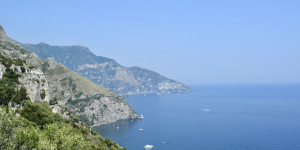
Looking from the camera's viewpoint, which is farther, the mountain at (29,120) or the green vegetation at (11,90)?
the green vegetation at (11,90)

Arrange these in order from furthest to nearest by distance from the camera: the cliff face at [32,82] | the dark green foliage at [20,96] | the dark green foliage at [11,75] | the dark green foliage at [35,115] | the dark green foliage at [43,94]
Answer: the dark green foliage at [43,94] → the cliff face at [32,82] → the dark green foliage at [11,75] → the dark green foliage at [20,96] → the dark green foliage at [35,115]

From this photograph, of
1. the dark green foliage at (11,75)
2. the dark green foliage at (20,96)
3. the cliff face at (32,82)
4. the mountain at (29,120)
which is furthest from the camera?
the cliff face at (32,82)

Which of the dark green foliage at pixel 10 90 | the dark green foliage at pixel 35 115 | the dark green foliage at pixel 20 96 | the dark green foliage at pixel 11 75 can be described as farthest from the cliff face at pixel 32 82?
the dark green foliage at pixel 35 115

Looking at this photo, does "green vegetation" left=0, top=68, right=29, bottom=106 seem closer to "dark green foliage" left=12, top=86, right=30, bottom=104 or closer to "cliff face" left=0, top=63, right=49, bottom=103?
"dark green foliage" left=12, top=86, right=30, bottom=104

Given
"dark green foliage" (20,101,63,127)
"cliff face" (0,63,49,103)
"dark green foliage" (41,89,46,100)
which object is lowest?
"dark green foliage" (20,101,63,127)

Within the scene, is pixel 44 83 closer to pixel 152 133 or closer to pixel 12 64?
pixel 12 64

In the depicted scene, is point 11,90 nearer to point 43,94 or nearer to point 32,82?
point 32,82

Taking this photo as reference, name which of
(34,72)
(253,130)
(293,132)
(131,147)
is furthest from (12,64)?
(293,132)

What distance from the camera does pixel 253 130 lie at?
598ft

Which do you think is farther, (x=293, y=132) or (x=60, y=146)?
(x=293, y=132)

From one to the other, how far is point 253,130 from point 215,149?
5421 centimetres

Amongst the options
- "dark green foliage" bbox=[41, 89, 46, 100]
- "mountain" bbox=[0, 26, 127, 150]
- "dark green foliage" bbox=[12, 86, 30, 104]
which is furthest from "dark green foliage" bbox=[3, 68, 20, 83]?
"dark green foliage" bbox=[41, 89, 46, 100]

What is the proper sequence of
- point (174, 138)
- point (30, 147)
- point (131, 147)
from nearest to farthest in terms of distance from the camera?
point (30, 147) → point (131, 147) → point (174, 138)

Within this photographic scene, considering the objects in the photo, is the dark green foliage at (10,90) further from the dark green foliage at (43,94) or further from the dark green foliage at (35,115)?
the dark green foliage at (43,94)
